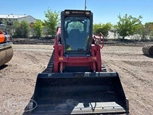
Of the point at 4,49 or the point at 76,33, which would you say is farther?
the point at 4,49

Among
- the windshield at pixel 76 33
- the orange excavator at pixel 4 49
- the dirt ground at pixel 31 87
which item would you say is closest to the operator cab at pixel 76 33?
the windshield at pixel 76 33

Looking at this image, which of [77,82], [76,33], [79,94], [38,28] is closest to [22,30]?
[38,28]

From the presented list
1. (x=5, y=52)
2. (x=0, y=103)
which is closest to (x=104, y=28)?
(x=5, y=52)

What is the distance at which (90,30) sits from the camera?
648cm

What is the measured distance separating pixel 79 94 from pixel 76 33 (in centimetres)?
211

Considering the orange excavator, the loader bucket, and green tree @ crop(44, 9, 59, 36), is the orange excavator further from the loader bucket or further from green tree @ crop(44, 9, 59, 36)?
green tree @ crop(44, 9, 59, 36)

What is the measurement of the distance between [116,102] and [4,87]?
3.89 m

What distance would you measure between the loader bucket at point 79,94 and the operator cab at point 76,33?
119 cm

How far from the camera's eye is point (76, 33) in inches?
256

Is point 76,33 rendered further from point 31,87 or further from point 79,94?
point 31,87

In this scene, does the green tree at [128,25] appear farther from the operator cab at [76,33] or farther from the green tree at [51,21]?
the operator cab at [76,33]

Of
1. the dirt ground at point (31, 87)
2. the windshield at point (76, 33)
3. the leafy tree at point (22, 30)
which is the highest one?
the leafy tree at point (22, 30)

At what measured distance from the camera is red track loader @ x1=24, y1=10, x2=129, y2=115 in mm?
4809

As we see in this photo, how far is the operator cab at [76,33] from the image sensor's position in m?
6.37
